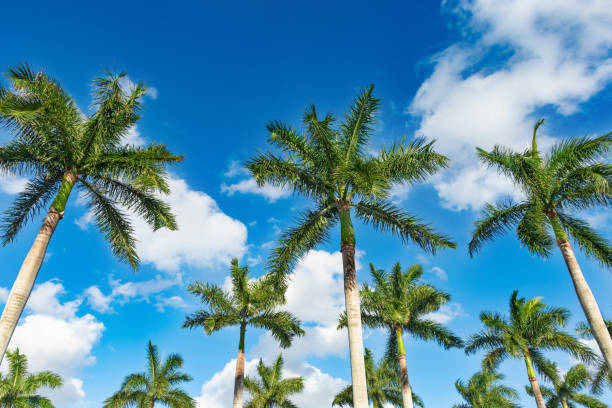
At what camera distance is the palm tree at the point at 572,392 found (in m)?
33.9

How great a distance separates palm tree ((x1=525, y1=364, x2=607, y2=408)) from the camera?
111 feet

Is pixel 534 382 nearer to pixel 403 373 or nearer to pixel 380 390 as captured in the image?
pixel 403 373

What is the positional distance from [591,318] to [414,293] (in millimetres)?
13840

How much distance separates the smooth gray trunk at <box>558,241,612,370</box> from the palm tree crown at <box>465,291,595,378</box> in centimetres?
1276

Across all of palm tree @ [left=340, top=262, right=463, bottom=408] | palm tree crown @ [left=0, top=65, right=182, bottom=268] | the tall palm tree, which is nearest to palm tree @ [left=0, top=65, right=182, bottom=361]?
palm tree crown @ [left=0, top=65, right=182, bottom=268]

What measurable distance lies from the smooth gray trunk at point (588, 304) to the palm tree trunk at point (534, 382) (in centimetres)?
1462

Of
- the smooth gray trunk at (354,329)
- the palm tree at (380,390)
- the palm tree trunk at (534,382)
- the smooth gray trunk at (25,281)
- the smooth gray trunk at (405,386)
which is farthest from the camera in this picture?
the palm tree at (380,390)

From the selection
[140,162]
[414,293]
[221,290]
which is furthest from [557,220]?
[221,290]

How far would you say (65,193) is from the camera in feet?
41.7

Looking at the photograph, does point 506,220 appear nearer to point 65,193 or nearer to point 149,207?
point 149,207

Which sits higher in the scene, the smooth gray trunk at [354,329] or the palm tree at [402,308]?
the palm tree at [402,308]

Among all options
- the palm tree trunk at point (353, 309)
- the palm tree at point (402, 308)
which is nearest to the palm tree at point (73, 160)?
the palm tree trunk at point (353, 309)

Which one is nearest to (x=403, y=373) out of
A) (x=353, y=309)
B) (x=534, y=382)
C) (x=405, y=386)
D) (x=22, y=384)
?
(x=405, y=386)

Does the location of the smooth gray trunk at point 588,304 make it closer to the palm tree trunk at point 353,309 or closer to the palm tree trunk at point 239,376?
the palm tree trunk at point 353,309
